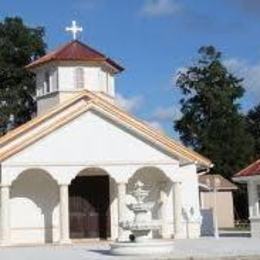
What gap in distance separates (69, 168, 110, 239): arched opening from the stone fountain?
24.6ft

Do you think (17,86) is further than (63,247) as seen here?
Yes

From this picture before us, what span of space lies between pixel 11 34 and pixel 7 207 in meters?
36.2

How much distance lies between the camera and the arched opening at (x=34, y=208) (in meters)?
34.4

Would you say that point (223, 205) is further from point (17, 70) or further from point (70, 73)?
point (70, 73)

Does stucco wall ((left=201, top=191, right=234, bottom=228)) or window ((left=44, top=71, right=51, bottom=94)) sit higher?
window ((left=44, top=71, right=51, bottom=94))

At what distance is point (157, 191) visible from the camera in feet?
119

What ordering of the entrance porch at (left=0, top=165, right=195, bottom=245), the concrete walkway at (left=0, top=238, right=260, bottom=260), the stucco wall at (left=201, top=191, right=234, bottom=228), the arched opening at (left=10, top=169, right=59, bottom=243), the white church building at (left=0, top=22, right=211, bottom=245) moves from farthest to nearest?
the stucco wall at (left=201, top=191, right=234, bottom=228) → the arched opening at (left=10, top=169, right=59, bottom=243) → the white church building at (left=0, top=22, right=211, bottom=245) → the entrance porch at (left=0, top=165, right=195, bottom=245) → the concrete walkway at (left=0, top=238, right=260, bottom=260)

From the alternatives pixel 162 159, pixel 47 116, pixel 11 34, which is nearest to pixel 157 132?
pixel 162 159

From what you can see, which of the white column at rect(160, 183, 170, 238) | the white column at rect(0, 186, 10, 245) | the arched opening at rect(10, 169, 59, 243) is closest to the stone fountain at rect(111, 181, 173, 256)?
the white column at rect(0, 186, 10, 245)

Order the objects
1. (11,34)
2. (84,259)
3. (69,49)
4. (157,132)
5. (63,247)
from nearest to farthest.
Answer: (84,259) < (63,247) < (157,132) < (69,49) < (11,34)

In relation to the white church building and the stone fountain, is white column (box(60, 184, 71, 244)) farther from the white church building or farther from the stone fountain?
the stone fountain

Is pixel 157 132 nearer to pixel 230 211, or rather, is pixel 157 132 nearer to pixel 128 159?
pixel 128 159

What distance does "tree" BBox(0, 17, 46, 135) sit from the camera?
207 ft

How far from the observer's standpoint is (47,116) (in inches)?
1412
